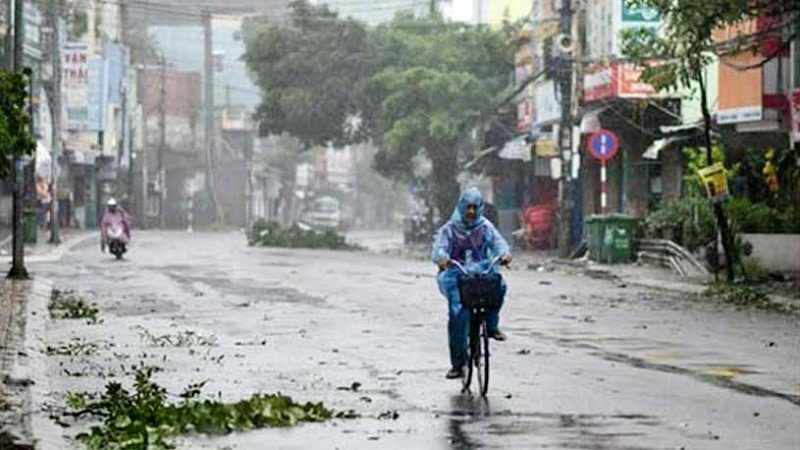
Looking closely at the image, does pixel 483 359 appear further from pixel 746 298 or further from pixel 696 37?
pixel 696 37

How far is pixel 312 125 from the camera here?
219 ft

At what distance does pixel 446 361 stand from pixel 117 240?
27589 mm

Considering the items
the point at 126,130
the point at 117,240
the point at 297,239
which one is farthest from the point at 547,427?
the point at 126,130

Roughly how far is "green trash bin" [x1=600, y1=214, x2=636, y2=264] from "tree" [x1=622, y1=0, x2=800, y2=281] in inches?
382

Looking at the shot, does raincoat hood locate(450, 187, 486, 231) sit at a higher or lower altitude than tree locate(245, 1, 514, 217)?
lower

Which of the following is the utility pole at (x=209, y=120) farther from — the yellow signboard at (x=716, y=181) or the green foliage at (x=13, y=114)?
the green foliage at (x=13, y=114)

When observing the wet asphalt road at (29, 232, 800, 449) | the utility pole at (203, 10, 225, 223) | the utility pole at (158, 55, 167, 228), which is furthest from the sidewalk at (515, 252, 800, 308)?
the utility pole at (203, 10, 225, 223)

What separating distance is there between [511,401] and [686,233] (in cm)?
2477

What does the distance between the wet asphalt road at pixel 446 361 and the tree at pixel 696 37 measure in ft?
12.2

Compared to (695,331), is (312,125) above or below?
above

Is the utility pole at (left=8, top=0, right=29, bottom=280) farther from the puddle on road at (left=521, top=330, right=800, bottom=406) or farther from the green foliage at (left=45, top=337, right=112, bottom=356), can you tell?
the puddle on road at (left=521, top=330, right=800, bottom=406)

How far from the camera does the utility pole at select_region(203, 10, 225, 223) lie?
100812 millimetres

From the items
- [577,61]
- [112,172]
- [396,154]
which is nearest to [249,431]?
[577,61]

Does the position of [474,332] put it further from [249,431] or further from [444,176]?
[444,176]
